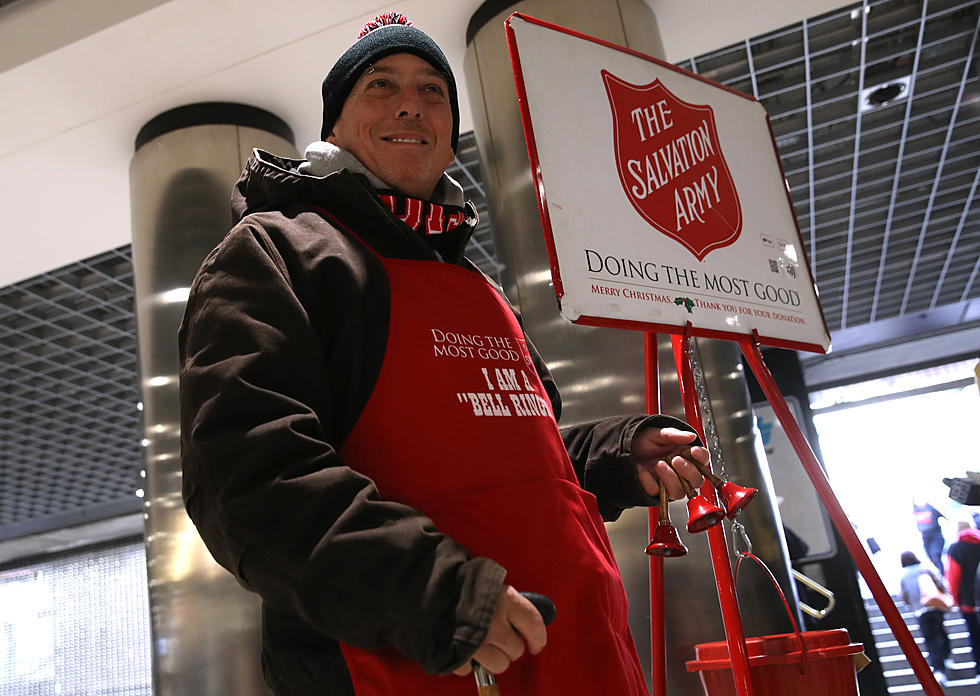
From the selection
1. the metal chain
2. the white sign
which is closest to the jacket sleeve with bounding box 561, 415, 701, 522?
the white sign

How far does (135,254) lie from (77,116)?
0.60 metres

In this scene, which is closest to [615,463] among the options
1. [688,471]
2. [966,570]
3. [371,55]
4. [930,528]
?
[688,471]

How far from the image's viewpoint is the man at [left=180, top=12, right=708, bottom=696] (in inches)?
31.8

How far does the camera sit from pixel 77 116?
355 centimetres

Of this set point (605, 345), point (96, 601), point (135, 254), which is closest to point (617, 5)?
point (605, 345)

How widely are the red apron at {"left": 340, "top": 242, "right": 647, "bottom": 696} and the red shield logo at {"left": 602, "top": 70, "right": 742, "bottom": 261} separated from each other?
2.90 feet

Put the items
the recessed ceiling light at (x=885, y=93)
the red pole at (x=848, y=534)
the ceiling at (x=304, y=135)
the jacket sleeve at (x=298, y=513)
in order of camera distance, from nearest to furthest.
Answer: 1. the jacket sleeve at (x=298, y=513)
2. the red pole at (x=848, y=534)
3. the ceiling at (x=304, y=135)
4. the recessed ceiling light at (x=885, y=93)

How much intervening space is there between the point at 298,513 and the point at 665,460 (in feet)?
2.02

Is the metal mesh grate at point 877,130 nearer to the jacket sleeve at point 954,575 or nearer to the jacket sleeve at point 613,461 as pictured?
the jacket sleeve at point 954,575

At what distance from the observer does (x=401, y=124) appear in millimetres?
1302

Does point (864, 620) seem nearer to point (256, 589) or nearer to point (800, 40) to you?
point (800, 40)

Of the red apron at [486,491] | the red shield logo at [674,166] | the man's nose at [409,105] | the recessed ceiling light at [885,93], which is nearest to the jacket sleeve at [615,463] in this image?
the red apron at [486,491]

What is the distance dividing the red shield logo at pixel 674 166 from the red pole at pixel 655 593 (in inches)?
10.3

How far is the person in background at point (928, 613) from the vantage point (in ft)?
23.6
